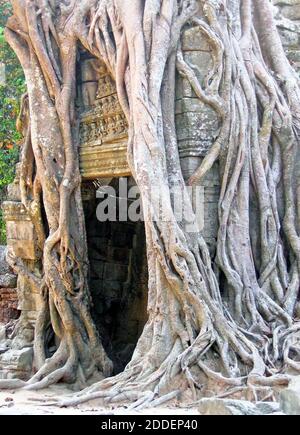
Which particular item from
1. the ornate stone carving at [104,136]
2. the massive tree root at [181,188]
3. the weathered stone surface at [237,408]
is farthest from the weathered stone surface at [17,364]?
the weathered stone surface at [237,408]

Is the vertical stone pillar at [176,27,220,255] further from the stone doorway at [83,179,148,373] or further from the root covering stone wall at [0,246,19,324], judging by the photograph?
the root covering stone wall at [0,246,19,324]

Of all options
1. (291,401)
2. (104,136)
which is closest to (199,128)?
(104,136)

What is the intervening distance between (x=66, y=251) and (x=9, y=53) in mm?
5094

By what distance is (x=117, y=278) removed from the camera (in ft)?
24.6

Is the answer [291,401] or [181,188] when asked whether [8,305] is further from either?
[291,401]

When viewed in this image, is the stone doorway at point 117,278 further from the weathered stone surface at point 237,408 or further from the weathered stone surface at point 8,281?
the weathered stone surface at point 237,408

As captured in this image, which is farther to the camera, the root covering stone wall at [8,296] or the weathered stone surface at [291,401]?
the root covering stone wall at [8,296]

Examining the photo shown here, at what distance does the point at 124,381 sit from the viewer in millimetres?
5016

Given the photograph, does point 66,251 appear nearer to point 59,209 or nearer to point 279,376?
point 59,209

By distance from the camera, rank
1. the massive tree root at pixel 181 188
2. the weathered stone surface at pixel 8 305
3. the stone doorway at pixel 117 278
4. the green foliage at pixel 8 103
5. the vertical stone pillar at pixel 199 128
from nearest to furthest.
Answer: the massive tree root at pixel 181 188
the vertical stone pillar at pixel 199 128
the stone doorway at pixel 117 278
the weathered stone surface at pixel 8 305
the green foliage at pixel 8 103

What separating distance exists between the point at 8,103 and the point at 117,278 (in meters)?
4.20

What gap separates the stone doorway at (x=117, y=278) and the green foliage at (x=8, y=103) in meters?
3.29

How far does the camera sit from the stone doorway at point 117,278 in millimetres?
7195

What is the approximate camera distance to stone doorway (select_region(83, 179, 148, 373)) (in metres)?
7.20
